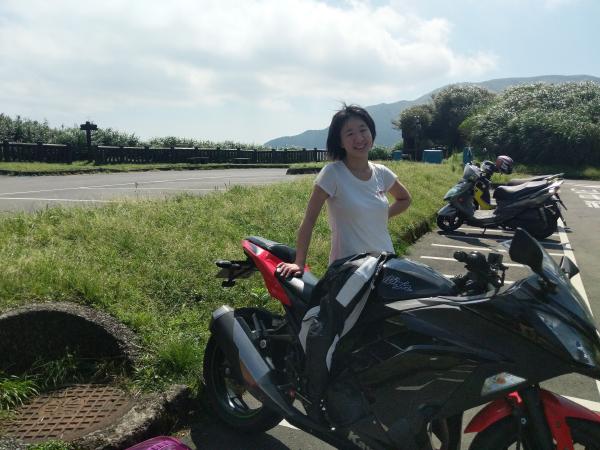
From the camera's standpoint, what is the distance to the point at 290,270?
10.0 ft

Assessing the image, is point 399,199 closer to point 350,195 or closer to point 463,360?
point 350,195

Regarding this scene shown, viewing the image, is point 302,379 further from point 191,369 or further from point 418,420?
point 191,369

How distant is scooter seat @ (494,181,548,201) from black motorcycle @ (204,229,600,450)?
25.3 feet

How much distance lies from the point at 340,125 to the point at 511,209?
757 centimetres

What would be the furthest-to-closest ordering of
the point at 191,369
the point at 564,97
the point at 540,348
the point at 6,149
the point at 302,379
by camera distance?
the point at 564,97 → the point at 6,149 → the point at 191,369 → the point at 302,379 → the point at 540,348

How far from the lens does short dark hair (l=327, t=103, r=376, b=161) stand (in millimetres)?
3240

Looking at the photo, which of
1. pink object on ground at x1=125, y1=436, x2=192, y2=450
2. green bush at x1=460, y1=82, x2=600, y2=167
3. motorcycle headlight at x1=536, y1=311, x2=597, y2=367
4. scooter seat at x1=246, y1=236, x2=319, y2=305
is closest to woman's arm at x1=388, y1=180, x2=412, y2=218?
scooter seat at x1=246, y1=236, x2=319, y2=305

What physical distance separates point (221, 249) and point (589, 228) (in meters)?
8.76

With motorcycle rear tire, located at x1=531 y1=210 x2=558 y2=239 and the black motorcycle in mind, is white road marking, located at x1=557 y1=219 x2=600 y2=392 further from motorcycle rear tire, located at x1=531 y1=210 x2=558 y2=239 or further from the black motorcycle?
the black motorcycle

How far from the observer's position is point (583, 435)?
222cm

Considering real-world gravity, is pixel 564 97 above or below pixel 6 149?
above

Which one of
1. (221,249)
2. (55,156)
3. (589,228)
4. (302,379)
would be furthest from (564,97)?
(302,379)

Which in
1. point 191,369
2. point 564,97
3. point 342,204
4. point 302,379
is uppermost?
point 564,97

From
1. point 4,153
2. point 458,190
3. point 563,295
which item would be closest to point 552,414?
point 563,295
